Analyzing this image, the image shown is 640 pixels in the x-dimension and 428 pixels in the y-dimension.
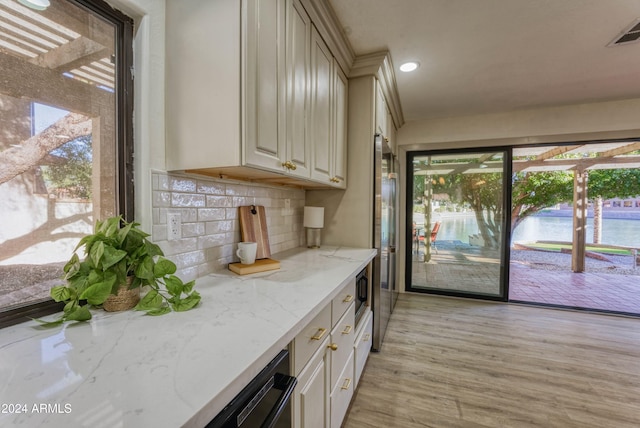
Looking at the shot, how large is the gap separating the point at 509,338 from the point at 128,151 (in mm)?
3253

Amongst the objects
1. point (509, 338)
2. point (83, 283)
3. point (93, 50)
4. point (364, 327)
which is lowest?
point (509, 338)

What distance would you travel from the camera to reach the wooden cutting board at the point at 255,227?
5.08ft

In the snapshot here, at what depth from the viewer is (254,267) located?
137 cm

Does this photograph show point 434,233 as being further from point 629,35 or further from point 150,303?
point 150,303

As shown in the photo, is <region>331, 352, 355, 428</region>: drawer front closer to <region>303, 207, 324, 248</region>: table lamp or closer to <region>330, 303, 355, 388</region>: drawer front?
<region>330, 303, 355, 388</region>: drawer front

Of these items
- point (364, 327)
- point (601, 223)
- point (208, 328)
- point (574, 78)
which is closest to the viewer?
point (208, 328)

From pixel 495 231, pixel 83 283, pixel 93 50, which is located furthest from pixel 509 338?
pixel 93 50

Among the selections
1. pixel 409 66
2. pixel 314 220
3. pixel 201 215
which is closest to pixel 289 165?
pixel 201 215

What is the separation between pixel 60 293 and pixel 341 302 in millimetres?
1053

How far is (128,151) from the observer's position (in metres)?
1.05

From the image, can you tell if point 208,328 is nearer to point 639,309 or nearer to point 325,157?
point 325,157

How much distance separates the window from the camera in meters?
0.79

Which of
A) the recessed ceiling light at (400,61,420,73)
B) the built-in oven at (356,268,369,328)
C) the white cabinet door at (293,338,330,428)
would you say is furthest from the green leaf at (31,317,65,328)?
the recessed ceiling light at (400,61,420,73)

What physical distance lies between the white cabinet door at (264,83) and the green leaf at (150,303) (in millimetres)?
555
